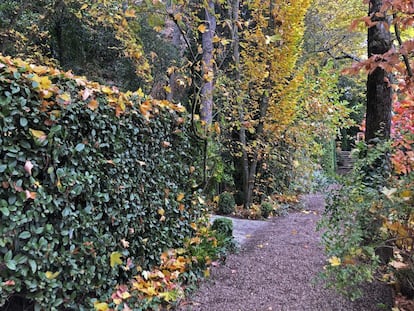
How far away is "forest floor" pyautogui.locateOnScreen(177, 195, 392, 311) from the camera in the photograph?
2.92 meters

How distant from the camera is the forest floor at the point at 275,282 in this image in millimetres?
2924

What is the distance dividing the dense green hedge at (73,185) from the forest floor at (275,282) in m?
0.78

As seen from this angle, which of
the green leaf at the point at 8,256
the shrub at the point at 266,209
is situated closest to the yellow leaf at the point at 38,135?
the green leaf at the point at 8,256

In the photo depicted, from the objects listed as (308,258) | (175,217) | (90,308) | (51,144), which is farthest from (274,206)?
(51,144)

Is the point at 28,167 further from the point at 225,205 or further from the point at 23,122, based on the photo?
the point at 225,205

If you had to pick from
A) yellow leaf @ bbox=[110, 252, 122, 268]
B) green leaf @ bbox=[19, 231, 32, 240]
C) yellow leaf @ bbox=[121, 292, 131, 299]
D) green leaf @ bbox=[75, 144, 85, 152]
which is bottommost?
yellow leaf @ bbox=[121, 292, 131, 299]

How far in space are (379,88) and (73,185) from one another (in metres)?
2.91

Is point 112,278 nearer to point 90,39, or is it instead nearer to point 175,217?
point 175,217

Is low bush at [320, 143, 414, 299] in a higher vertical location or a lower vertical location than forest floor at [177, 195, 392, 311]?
higher

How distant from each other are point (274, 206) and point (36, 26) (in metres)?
5.45

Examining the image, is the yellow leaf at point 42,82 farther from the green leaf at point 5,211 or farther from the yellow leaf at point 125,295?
the yellow leaf at point 125,295

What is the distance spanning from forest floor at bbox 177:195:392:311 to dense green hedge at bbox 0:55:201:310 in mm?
782

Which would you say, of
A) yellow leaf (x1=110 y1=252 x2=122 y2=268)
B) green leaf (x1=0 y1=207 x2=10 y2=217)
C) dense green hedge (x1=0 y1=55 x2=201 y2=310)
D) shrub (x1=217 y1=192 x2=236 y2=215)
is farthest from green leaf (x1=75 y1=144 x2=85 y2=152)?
shrub (x1=217 y1=192 x2=236 y2=215)

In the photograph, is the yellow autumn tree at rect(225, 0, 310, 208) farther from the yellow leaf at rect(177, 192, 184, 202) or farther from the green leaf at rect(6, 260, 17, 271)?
the green leaf at rect(6, 260, 17, 271)
